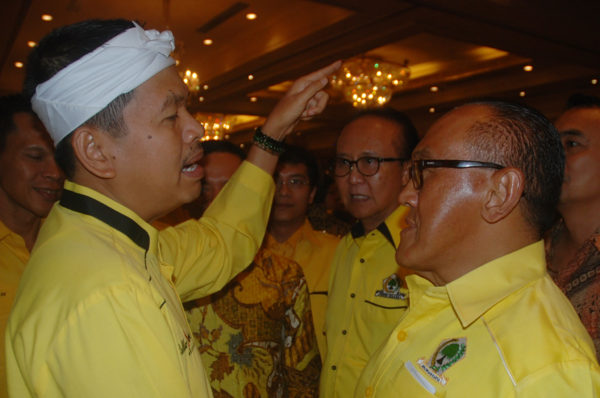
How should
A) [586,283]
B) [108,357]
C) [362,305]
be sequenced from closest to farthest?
[108,357], [586,283], [362,305]

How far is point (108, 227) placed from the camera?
116 centimetres

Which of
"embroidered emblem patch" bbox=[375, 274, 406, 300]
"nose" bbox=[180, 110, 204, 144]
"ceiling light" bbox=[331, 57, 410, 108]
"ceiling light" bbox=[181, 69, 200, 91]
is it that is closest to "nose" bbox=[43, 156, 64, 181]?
"nose" bbox=[180, 110, 204, 144]

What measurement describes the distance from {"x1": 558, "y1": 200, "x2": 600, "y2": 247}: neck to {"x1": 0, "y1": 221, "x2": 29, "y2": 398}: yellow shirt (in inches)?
101

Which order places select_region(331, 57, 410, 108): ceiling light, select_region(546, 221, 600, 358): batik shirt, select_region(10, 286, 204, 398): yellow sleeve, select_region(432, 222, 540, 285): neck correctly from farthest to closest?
select_region(331, 57, 410, 108): ceiling light, select_region(546, 221, 600, 358): batik shirt, select_region(432, 222, 540, 285): neck, select_region(10, 286, 204, 398): yellow sleeve

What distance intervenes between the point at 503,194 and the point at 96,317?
100 centimetres

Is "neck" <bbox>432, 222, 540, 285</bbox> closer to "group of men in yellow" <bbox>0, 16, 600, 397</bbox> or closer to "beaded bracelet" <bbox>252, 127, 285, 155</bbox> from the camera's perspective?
"group of men in yellow" <bbox>0, 16, 600, 397</bbox>

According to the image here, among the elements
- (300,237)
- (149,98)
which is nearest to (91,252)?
(149,98)

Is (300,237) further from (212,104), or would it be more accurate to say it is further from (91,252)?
(212,104)

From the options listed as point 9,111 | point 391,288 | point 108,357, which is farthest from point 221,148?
point 108,357

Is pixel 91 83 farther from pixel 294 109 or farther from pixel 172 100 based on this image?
pixel 294 109

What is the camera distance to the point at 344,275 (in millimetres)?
2357

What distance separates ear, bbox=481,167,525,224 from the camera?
1211 millimetres

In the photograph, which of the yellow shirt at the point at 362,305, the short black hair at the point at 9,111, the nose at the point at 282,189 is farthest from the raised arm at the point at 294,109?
the nose at the point at 282,189

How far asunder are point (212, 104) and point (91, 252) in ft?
35.7
